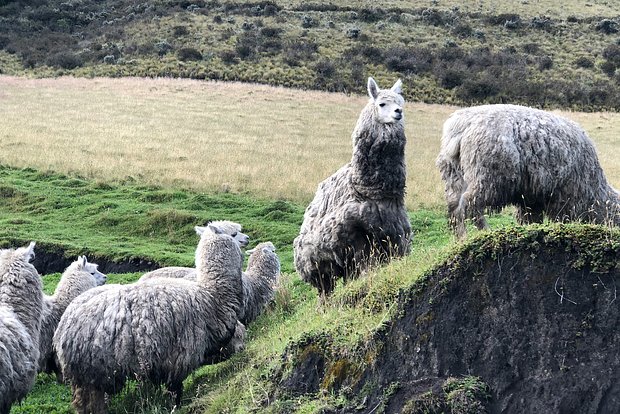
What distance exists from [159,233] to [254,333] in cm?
929

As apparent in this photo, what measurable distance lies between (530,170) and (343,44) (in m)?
49.2

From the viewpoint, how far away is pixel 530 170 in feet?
30.2

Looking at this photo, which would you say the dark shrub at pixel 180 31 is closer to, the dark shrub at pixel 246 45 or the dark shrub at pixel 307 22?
the dark shrub at pixel 246 45

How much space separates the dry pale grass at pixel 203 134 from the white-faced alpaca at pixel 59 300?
9662 millimetres

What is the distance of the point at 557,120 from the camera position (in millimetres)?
9438

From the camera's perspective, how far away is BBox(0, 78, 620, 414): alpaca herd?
8.30 metres

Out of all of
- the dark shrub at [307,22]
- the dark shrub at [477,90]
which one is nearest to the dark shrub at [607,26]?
the dark shrub at [477,90]

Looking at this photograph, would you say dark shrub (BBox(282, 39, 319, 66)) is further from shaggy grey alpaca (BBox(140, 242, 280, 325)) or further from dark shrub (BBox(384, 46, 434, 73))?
shaggy grey alpaca (BBox(140, 242, 280, 325))

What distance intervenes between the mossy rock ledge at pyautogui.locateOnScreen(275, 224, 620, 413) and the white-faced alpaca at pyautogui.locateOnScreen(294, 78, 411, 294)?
7.69 ft

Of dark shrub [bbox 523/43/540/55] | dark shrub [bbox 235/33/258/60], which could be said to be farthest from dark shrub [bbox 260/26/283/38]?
dark shrub [bbox 523/43/540/55]

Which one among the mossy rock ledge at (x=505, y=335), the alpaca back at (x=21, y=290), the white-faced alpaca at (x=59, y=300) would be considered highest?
the mossy rock ledge at (x=505, y=335)

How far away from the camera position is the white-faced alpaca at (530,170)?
30.1ft

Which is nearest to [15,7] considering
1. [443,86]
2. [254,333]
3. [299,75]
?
[299,75]

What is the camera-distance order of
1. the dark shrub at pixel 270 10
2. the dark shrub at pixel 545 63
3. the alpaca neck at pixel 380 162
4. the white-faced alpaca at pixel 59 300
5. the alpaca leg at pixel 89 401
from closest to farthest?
the alpaca leg at pixel 89 401
the alpaca neck at pixel 380 162
the white-faced alpaca at pixel 59 300
the dark shrub at pixel 545 63
the dark shrub at pixel 270 10
